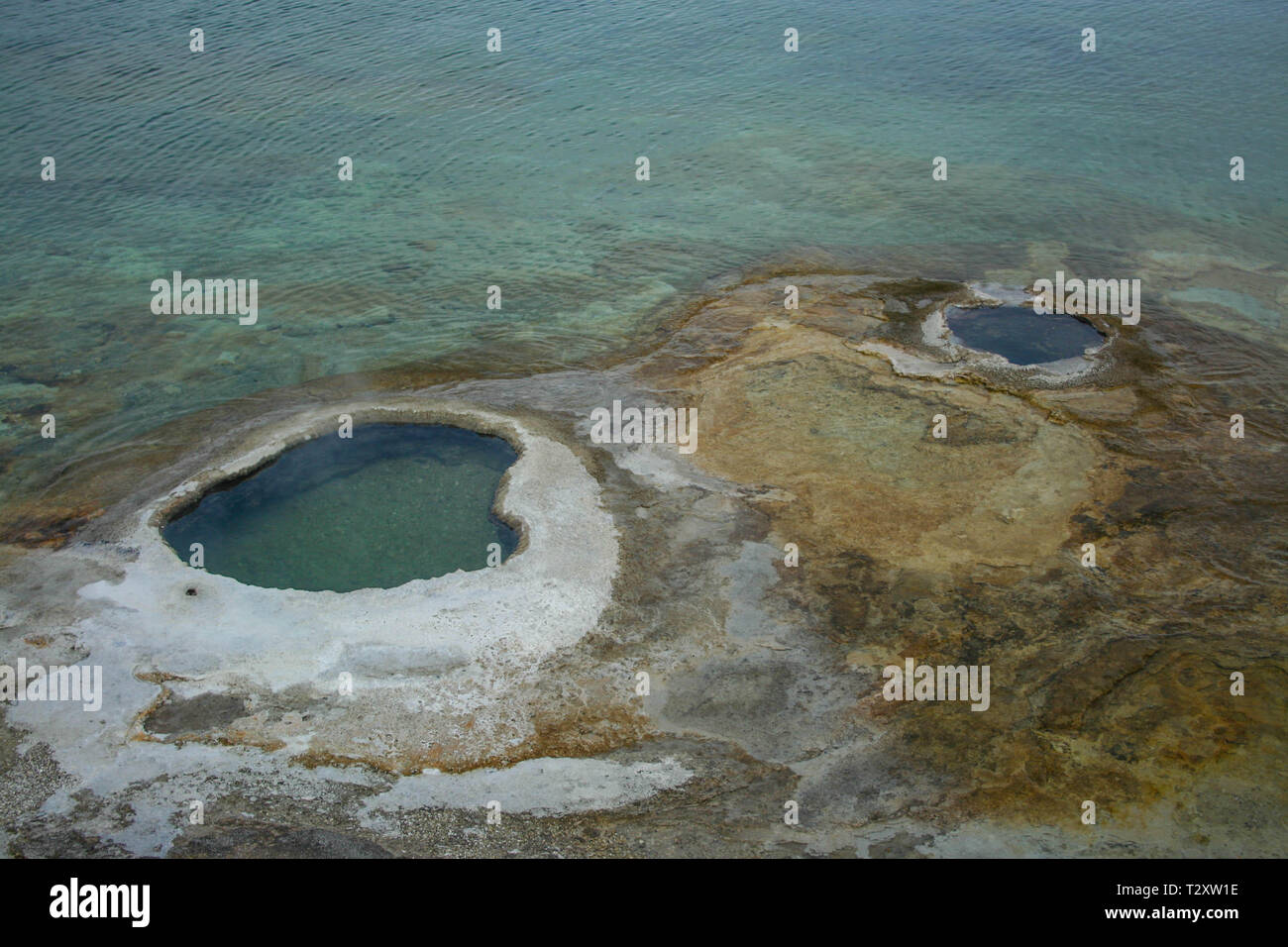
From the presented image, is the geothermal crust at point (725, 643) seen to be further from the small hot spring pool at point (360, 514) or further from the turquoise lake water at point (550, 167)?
the turquoise lake water at point (550, 167)

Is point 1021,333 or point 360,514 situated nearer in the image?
point 360,514

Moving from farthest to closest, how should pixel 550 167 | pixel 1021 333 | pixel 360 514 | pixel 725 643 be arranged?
1. pixel 550 167
2. pixel 1021 333
3. pixel 360 514
4. pixel 725 643

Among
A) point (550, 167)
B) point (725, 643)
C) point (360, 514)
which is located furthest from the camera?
point (550, 167)

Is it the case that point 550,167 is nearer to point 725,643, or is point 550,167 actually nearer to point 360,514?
point 360,514

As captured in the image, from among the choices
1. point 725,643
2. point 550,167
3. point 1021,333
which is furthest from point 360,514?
point 550,167

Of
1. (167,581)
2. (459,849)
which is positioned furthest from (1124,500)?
(167,581)

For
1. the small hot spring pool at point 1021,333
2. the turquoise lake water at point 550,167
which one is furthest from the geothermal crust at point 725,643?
the turquoise lake water at point 550,167

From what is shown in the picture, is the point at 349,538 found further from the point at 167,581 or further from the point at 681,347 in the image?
the point at 681,347
